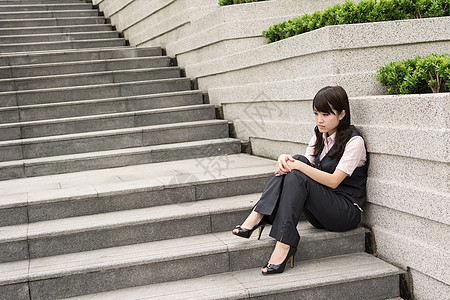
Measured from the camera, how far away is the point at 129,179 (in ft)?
17.9

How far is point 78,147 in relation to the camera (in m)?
6.57

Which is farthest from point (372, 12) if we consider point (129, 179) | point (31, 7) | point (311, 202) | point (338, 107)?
point (31, 7)

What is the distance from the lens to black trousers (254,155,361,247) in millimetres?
3955

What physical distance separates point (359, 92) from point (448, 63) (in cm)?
81

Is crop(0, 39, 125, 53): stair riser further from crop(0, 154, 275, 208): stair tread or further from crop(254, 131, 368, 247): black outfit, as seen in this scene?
crop(254, 131, 368, 247): black outfit

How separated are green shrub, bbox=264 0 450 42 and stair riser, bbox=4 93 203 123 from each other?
8.37ft

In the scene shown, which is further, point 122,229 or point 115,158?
point 115,158

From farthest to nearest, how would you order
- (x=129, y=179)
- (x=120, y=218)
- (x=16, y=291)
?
(x=129, y=179)
(x=120, y=218)
(x=16, y=291)

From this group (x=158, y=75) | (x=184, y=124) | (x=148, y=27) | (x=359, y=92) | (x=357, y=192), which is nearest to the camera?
(x=357, y=192)

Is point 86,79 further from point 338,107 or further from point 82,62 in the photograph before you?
point 338,107

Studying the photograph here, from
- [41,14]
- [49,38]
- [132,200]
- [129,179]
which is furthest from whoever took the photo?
[41,14]

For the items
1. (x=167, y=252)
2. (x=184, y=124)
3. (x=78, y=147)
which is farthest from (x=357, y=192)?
(x=78, y=147)

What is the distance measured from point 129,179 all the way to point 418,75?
9.70ft

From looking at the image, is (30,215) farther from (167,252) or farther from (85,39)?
(85,39)
